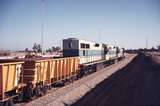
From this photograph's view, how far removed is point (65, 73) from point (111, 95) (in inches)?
242

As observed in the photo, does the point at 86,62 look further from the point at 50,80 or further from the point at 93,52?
the point at 50,80

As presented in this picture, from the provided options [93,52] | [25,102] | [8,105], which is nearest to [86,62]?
[93,52]

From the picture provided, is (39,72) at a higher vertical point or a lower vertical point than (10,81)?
higher

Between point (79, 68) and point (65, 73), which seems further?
point (79, 68)

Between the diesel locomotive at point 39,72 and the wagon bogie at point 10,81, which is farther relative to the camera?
the diesel locomotive at point 39,72

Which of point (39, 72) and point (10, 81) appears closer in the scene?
point (10, 81)

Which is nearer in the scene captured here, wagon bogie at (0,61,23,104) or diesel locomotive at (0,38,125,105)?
wagon bogie at (0,61,23,104)

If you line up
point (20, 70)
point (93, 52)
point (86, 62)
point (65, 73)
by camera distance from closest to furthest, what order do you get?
1. point (20, 70)
2. point (65, 73)
3. point (86, 62)
4. point (93, 52)

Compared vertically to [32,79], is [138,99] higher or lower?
lower

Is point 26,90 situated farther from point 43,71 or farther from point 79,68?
point 79,68

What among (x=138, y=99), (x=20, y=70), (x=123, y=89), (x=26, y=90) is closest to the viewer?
(x=20, y=70)

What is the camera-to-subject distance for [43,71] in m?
20.7

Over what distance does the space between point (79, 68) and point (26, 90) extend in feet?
45.8

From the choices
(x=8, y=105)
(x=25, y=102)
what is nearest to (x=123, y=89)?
(x=25, y=102)
